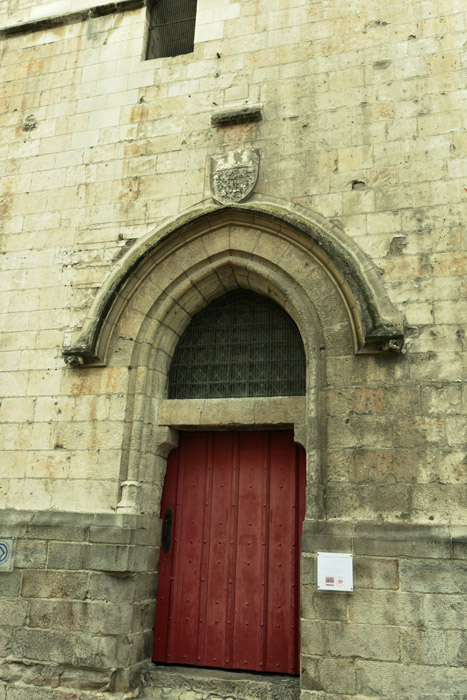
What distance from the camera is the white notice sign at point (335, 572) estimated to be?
429cm

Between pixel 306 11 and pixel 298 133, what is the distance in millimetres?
1341

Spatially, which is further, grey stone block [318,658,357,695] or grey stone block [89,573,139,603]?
grey stone block [89,573,139,603]


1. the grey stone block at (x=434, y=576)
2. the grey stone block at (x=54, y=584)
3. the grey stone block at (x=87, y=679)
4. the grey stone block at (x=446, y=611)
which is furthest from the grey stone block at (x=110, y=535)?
the grey stone block at (x=446, y=611)

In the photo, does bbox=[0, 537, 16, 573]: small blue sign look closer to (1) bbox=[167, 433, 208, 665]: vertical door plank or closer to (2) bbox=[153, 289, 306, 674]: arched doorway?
(2) bbox=[153, 289, 306, 674]: arched doorway

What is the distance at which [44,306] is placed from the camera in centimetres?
570

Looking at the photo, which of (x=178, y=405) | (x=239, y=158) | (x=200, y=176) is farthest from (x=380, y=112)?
(x=178, y=405)

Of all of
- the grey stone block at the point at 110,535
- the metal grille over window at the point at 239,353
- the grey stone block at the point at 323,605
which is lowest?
the grey stone block at the point at 323,605

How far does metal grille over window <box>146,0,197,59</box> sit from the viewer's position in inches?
255

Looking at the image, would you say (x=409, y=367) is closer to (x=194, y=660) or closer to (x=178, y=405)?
(x=178, y=405)

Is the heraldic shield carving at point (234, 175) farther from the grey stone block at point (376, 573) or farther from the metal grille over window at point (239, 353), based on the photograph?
the grey stone block at point (376, 573)

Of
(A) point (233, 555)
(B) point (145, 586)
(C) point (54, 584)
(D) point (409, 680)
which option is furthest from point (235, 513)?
(D) point (409, 680)

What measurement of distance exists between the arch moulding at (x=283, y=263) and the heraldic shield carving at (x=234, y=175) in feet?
0.35

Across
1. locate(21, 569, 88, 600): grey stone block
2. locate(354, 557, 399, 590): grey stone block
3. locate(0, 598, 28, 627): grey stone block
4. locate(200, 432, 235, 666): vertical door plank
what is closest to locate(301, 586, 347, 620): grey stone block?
locate(354, 557, 399, 590): grey stone block

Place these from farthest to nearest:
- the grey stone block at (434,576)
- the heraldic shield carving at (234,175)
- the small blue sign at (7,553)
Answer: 1. the heraldic shield carving at (234,175)
2. the small blue sign at (7,553)
3. the grey stone block at (434,576)
